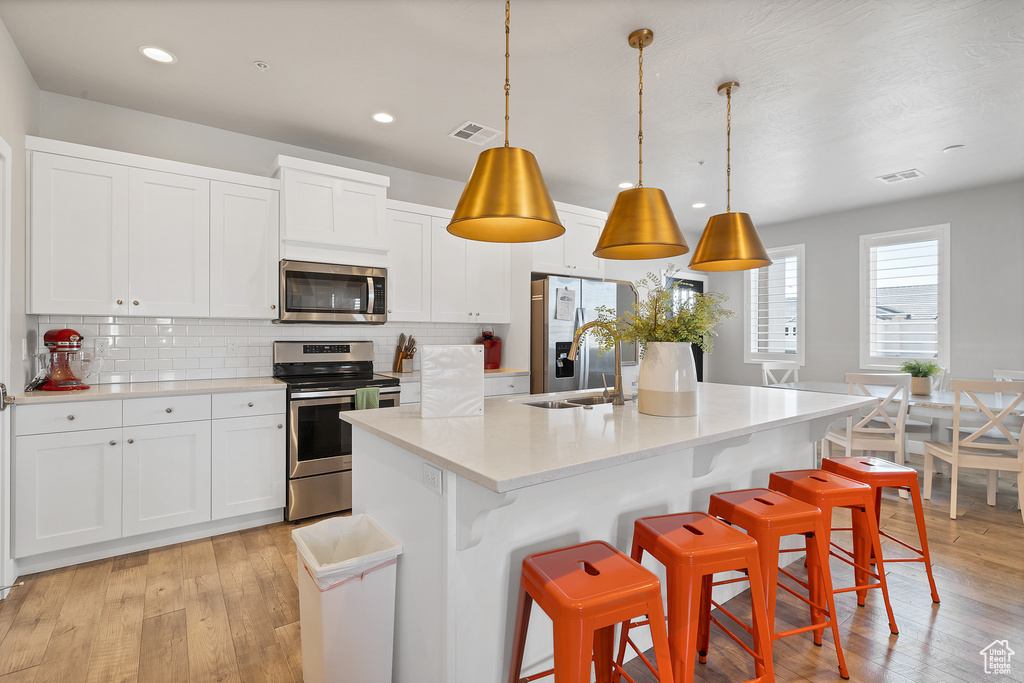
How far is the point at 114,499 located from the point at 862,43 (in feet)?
15.2

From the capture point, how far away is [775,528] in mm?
1703

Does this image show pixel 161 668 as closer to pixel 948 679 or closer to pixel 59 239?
pixel 59 239

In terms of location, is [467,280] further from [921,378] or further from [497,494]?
[921,378]

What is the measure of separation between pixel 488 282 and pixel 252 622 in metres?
3.10

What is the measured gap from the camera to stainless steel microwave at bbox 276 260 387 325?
3.39 m

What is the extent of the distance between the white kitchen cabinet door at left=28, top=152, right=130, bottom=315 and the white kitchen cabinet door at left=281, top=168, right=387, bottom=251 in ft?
3.07

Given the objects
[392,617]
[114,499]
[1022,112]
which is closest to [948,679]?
[392,617]

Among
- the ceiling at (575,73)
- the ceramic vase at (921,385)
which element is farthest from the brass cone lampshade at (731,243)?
the ceramic vase at (921,385)

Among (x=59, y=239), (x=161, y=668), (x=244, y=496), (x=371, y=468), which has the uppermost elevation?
(x=59, y=239)

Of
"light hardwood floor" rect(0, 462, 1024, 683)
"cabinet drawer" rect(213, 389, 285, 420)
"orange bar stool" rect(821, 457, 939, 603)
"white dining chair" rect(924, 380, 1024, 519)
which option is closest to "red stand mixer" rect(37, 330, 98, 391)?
"cabinet drawer" rect(213, 389, 285, 420)

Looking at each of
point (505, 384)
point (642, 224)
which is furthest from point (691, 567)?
point (505, 384)

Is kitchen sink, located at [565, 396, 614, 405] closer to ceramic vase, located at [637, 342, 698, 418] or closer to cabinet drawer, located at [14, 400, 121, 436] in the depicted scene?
ceramic vase, located at [637, 342, 698, 418]

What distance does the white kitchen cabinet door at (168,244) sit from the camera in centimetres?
295

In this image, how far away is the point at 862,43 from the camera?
2.40 meters
